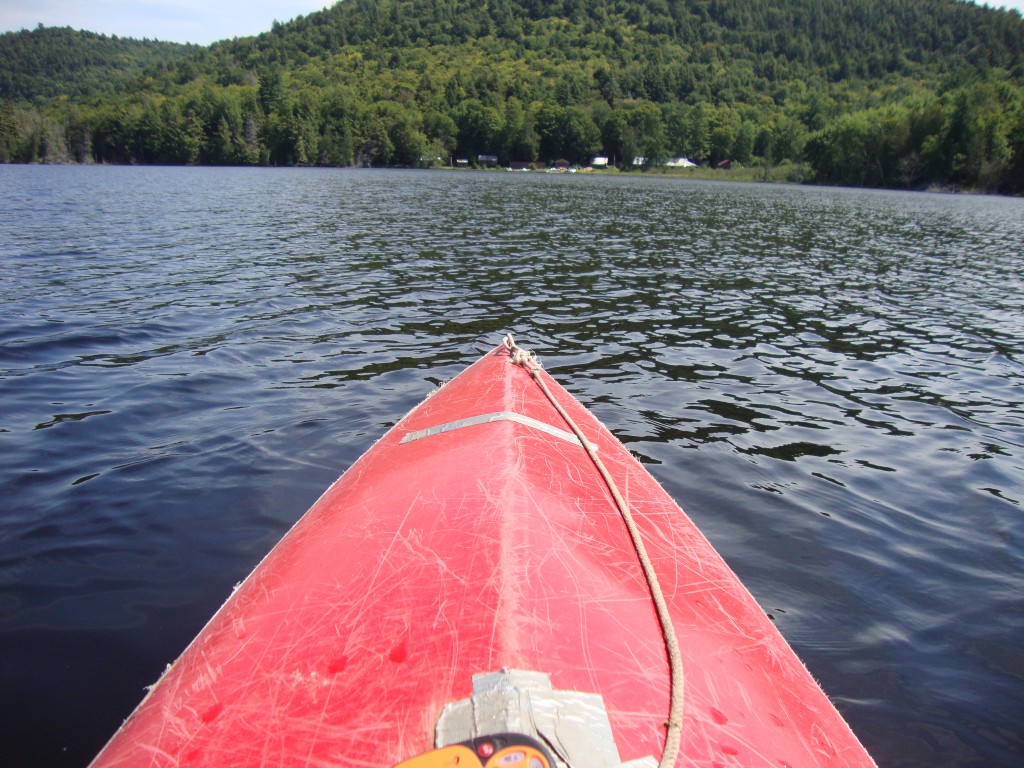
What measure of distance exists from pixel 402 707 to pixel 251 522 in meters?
3.54

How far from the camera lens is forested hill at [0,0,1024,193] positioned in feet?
276

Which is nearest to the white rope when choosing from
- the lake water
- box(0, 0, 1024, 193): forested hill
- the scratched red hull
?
the scratched red hull

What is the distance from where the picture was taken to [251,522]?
5078 millimetres

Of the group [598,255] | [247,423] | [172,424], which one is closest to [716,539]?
[247,423]

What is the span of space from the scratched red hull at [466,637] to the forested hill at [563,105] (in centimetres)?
8909

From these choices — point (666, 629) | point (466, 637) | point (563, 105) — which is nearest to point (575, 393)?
point (666, 629)

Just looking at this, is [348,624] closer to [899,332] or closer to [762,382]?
[762,382]

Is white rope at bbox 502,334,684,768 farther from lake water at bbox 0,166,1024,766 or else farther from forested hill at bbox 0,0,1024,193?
forested hill at bbox 0,0,1024,193

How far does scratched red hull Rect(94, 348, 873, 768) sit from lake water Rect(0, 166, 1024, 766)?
51.4 inches

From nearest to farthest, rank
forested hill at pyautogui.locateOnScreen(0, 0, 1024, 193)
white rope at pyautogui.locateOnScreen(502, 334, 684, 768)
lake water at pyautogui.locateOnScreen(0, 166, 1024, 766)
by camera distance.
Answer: white rope at pyautogui.locateOnScreen(502, 334, 684, 768)
lake water at pyautogui.locateOnScreen(0, 166, 1024, 766)
forested hill at pyautogui.locateOnScreen(0, 0, 1024, 193)

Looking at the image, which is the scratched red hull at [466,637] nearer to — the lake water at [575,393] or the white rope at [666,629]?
the white rope at [666,629]

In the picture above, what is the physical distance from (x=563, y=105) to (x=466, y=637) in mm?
148534

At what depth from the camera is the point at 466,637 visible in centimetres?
216

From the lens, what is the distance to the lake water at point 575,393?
3.85m
